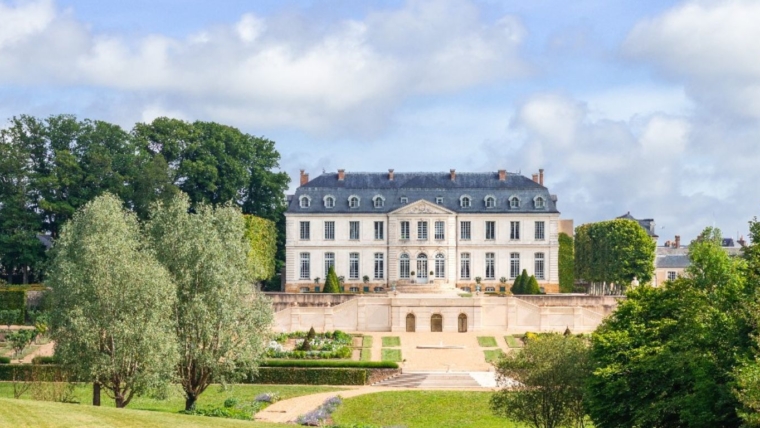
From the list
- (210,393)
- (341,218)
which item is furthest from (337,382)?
(341,218)

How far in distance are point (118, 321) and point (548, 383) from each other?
13083mm

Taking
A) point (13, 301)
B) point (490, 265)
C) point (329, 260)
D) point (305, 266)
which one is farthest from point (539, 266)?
point (13, 301)

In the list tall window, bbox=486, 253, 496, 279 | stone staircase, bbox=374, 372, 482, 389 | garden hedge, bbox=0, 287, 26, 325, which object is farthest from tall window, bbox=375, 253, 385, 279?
stone staircase, bbox=374, 372, 482, 389

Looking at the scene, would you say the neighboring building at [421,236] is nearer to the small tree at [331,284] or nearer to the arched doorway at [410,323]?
the small tree at [331,284]

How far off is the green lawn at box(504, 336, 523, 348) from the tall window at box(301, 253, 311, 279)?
2150 cm

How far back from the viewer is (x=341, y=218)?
7350cm

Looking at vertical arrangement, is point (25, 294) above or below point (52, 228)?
below

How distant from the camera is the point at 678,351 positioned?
2786cm

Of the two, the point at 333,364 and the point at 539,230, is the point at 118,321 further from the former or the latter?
the point at 539,230

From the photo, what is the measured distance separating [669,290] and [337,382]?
17.0 meters

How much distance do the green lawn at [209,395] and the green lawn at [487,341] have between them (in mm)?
12978

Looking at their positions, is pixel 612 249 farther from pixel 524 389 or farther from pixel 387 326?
pixel 524 389

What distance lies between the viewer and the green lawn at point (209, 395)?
122 ft

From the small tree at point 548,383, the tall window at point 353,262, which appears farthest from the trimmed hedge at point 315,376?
the tall window at point 353,262
